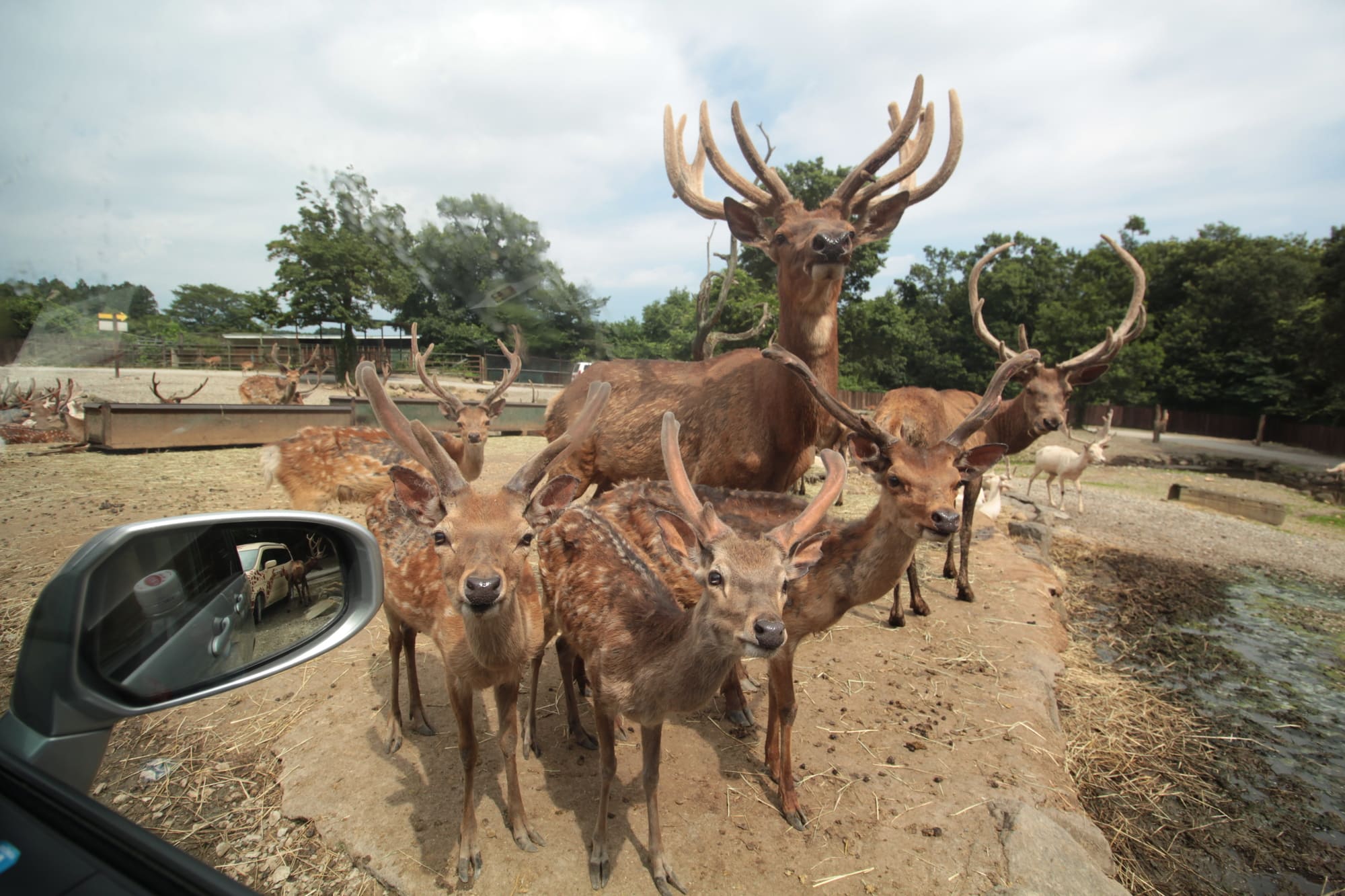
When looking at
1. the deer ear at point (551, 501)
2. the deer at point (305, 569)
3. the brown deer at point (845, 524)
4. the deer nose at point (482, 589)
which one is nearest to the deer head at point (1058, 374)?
the brown deer at point (845, 524)

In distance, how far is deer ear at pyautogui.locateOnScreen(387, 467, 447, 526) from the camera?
2877 millimetres

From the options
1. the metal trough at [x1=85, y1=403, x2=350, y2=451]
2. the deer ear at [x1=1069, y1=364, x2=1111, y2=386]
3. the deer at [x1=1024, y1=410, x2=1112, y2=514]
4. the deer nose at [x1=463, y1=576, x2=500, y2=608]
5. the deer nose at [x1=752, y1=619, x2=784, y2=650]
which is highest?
the deer ear at [x1=1069, y1=364, x2=1111, y2=386]

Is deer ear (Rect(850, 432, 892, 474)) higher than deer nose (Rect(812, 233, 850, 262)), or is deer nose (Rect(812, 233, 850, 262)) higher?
deer nose (Rect(812, 233, 850, 262))

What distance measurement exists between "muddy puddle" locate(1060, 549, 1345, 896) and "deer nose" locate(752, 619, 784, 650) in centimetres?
248

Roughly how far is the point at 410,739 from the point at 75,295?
309cm

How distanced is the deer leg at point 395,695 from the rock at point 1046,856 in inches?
121

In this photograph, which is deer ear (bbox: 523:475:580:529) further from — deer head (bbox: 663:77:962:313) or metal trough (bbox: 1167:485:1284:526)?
metal trough (bbox: 1167:485:1284:526)

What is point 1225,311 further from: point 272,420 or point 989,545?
point 272,420

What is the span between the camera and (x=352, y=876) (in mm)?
2662

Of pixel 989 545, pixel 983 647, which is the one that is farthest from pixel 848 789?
pixel 989 545

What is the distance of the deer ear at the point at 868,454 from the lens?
4008mm

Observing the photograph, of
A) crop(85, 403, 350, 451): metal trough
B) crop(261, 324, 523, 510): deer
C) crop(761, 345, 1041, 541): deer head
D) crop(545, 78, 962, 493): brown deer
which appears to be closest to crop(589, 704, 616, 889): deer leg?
crop(545, 78, 962, 493): brown deer

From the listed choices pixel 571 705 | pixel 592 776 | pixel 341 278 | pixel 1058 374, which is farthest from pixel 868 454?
pixel 341 278

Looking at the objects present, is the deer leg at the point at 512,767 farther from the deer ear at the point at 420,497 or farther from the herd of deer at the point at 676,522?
the deer ear at the point at 420,497
